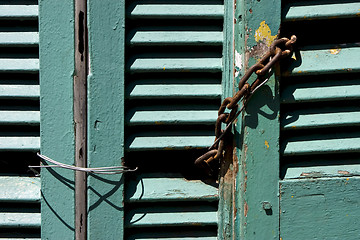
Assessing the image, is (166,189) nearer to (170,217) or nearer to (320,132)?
(170,217)

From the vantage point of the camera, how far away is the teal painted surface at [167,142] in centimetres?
117

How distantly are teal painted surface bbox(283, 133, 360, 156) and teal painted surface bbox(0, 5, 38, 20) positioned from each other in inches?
37.6

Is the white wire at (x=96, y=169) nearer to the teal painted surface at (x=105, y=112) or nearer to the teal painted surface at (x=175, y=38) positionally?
the teal painted surface at (x=105, y=112)

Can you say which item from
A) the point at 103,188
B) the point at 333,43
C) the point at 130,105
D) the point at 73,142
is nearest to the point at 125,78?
the point at 130,105

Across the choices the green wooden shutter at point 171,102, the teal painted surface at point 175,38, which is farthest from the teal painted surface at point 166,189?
the teal painted surface at point 175,38

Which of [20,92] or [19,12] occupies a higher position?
[19,12]

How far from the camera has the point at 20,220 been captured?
1.17 m

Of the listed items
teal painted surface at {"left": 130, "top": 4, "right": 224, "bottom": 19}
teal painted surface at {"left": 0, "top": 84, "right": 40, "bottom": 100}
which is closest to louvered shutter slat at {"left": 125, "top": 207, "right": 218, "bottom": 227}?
teal painted surface at {"left": 0, "top": 84, "right": 40, "bottom": 100}

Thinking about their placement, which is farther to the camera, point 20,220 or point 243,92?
point 20,220

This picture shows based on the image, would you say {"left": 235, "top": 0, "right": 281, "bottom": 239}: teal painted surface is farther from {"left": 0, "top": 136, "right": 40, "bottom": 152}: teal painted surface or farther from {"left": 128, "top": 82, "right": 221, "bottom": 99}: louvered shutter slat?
{"left": 0, "top": 136, "right": 40, "bottom": 152}: teal painted surface

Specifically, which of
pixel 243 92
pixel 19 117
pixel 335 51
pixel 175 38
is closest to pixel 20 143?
pixel 19 117

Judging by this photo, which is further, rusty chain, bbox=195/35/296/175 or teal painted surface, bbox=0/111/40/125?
teal painted surface, bbox=0/111/40/125

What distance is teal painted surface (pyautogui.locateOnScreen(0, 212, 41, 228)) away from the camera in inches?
45.8

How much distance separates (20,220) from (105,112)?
468 millimetres
